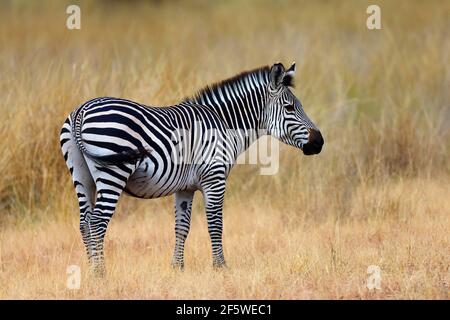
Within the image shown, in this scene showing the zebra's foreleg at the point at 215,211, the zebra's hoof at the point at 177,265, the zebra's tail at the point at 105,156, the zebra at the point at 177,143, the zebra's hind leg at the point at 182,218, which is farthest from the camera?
the zebra's hind leg at the point at 182,218

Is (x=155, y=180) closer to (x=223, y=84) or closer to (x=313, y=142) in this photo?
(x=223, y=84)

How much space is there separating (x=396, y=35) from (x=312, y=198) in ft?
23.0

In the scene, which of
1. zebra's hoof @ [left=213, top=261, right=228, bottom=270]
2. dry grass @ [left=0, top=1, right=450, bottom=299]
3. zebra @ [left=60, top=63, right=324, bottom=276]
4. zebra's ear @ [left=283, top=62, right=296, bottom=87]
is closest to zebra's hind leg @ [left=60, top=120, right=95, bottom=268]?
zebra @ [left=60, top=63, right=324, bottom=276]

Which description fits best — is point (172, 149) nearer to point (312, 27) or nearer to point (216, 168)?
point (216, 168)

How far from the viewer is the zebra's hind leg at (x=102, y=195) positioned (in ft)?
21.9

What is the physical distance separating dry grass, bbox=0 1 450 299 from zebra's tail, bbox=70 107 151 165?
96 centimetres

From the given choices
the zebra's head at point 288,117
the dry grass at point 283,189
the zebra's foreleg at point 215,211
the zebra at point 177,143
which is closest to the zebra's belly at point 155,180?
the zebra at point 177,143

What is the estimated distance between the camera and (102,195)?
6.74 m

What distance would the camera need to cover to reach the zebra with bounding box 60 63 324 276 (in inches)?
264

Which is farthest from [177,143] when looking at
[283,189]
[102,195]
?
[283,189]

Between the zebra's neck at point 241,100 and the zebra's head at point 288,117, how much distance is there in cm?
9

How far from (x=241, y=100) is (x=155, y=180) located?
1282 millimetres

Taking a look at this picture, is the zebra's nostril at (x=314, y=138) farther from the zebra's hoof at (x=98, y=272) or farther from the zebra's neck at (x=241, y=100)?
the zebra's hoof at (x=98, y=272)
